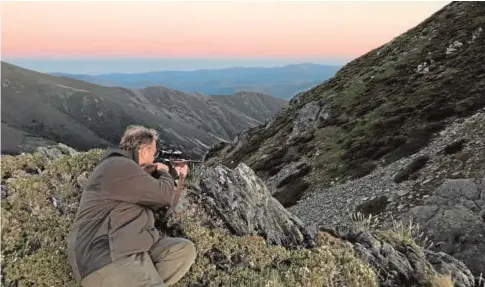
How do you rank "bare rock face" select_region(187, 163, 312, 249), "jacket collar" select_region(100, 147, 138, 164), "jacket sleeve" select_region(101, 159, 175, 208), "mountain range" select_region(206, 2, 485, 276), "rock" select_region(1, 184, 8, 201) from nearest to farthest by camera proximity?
"jacket sleeve" select_region(101, 159, 175, 208), "jacket collar" select_region(100, 147, 138, 164), "rock" select_region(1, 184, 8, 201), "bare rock face" select_region(187, 163, 312, 249), "mountain range" select_region(206, 2, 485, 276)

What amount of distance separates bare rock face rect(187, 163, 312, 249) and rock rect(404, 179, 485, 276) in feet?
35.8

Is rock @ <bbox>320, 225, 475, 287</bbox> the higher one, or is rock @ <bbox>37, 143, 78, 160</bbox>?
rock @ <bbox>37, 143, 78, 160</bbox>

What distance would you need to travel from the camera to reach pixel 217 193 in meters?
12.7

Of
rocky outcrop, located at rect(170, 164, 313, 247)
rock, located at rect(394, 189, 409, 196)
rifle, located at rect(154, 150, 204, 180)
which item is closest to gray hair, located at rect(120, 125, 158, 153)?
rifle, located at rect(154, 150, 204, 180)

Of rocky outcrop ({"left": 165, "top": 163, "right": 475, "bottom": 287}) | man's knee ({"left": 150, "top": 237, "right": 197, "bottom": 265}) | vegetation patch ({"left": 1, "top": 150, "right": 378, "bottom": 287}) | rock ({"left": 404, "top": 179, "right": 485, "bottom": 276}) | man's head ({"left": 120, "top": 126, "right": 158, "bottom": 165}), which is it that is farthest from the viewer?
rock ({"left": 404, "top": 179, "right": 485, "bottom": 276})

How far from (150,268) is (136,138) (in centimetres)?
222

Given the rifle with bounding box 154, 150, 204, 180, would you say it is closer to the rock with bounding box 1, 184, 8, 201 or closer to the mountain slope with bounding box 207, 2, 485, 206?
the rock with bounding box 1, 184, 8, 201

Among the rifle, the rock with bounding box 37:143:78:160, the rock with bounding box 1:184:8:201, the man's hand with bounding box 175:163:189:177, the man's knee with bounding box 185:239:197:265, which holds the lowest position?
the man's knee with bounding box 185:239:197:265

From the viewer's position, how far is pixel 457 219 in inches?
971

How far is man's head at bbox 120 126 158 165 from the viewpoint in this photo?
26.8 feet

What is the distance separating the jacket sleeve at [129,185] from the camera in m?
7.57

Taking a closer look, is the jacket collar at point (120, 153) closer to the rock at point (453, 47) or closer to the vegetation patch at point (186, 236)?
the vegetation patch at point (186, 236)

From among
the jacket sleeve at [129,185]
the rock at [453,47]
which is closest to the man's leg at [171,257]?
the jacket sleeve at [129,185]

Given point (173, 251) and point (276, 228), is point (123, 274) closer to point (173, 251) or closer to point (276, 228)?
point (173, 251)
